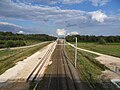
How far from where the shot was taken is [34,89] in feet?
44.9

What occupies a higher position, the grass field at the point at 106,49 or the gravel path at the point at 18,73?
the gravel path at the point at 18,73

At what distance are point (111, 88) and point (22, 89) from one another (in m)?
6.40

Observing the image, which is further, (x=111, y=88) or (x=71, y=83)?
(x=71, y=83)

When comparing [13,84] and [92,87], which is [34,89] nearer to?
[13,84]

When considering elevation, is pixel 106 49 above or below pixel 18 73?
below

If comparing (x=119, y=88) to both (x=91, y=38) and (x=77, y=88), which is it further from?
(x=91, y=38)

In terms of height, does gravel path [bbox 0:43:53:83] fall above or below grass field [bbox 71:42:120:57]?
above

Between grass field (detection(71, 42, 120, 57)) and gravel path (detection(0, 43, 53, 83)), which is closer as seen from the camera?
gravel path (detection(0, 43, 53, 83))

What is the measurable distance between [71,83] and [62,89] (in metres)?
2.19

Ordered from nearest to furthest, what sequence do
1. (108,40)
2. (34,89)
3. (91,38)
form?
1. (34,89)
2. (108,40)
3. (91,38)

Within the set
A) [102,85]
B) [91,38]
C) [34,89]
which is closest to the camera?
[34,89]

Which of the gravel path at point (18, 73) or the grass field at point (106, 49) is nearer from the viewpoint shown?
the gravel path at point (18, 73)

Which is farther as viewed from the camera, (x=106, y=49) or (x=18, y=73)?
(x=106, y=49)

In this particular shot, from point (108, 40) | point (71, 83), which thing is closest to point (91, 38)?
point (108, 40)
